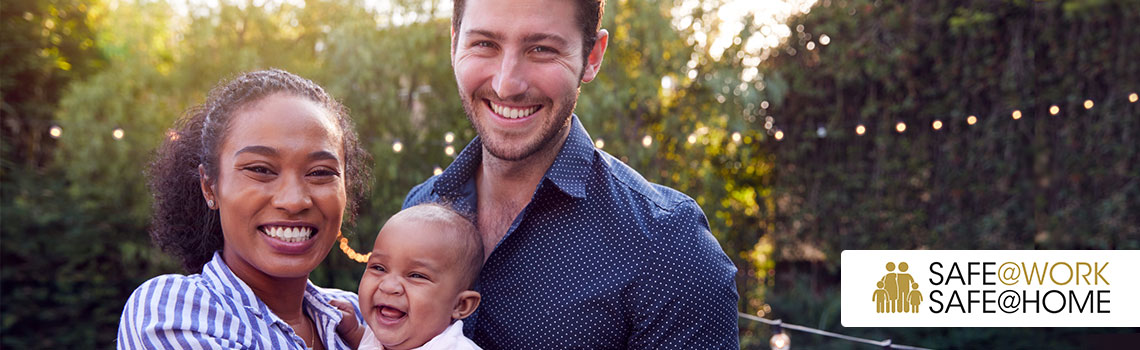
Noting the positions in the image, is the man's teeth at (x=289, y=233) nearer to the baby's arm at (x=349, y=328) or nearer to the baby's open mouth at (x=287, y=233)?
the baby's open mouth at (x=287, y=233)

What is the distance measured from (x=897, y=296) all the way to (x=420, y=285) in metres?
4.06

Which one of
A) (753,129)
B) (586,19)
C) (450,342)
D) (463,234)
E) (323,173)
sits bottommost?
(450,342)

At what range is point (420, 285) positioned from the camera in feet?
6.55

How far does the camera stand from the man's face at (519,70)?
1990 mm

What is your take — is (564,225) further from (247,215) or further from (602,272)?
(247,215)

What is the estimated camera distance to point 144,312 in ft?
Answer: 5.18

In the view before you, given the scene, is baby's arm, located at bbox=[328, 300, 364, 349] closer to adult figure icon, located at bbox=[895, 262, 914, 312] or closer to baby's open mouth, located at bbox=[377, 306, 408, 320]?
baby's open mouth, located at bbox=[377, 306, 408, 320]

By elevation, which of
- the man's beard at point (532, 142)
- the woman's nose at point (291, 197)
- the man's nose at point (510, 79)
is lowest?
the woman's nose at point (291, 197)

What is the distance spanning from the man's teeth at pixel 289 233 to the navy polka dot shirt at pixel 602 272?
43cm

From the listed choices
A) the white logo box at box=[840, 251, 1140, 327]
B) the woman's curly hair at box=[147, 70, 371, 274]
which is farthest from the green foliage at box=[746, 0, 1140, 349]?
the woman's curly hair at box=[147, 70, 371, 274]

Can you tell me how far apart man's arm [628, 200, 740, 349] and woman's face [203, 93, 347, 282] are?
0.66 m

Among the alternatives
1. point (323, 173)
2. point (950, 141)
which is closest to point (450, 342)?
point (323, 173)

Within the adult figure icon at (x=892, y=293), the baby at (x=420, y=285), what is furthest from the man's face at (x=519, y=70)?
the adult figure icon at (x=892, y=293)

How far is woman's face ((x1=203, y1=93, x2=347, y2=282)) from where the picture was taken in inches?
67.4
